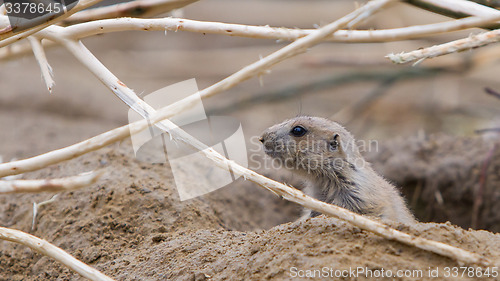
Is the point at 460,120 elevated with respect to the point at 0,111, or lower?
lower

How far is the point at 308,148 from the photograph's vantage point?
13.4ft

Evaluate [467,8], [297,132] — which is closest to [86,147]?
[467,8]

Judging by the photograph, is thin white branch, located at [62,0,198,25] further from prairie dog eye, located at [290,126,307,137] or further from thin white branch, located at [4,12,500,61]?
prairie dog eye, located at [290,126,307,137]

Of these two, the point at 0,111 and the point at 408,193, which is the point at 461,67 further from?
the point at 0,111

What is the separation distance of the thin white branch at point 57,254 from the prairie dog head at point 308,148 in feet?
7.04

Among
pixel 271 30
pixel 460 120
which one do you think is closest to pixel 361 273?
pixel 271 30

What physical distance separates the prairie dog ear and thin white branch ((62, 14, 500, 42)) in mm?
1700

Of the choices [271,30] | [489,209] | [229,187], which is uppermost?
[271,30]

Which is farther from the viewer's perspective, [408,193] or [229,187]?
[408,193]

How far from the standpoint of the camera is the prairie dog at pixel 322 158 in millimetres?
3949

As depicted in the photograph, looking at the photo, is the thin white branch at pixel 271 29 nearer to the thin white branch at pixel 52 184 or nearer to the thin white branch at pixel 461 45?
the thin white branch at pixel 461 45

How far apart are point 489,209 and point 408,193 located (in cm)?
73

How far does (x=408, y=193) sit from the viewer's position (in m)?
5.30

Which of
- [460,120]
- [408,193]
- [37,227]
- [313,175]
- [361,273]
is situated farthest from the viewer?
→ [460,120]
